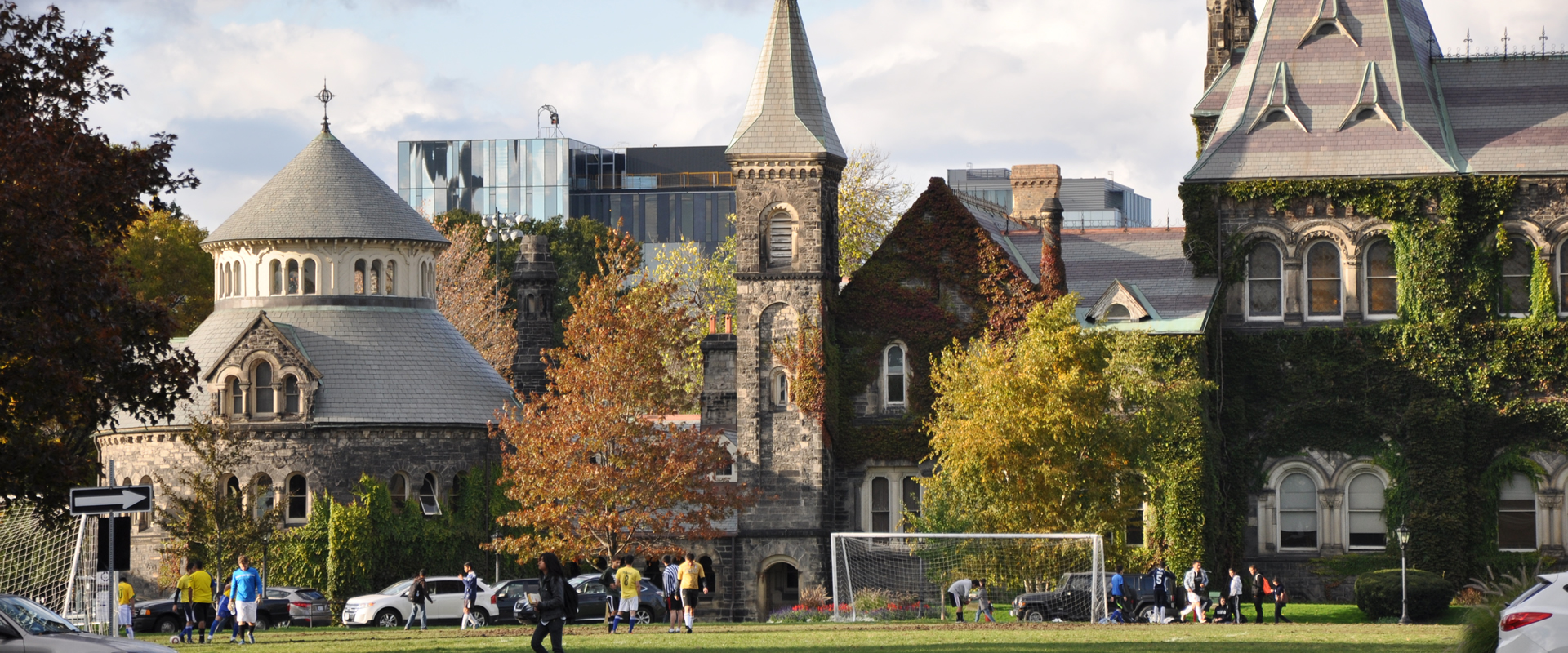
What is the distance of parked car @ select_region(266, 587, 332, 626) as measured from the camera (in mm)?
49750

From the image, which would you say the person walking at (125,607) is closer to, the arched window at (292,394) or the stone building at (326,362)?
the stone building at (326,362)

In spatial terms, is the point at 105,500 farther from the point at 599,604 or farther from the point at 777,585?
the point at 777,585

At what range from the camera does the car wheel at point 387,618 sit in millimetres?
46906

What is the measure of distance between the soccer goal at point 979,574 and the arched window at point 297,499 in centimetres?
1747

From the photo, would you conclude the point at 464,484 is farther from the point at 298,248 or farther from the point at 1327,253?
the point at 1327,253

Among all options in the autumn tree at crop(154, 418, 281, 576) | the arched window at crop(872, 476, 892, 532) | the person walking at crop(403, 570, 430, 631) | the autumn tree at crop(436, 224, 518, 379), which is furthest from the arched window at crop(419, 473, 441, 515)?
the autumn tree at crop(436, 224, 518, 379)

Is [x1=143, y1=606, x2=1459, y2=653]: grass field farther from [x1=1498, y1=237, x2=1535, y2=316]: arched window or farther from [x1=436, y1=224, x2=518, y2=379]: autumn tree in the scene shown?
[x1=436, y1=224, x2=518, y2=379]: autumn tree

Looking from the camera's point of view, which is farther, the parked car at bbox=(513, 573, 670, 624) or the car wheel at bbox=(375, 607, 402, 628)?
the car wheel at bbox=(375, 607, 402, 628)

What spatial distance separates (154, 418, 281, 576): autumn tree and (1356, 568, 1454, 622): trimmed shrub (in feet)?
90.4

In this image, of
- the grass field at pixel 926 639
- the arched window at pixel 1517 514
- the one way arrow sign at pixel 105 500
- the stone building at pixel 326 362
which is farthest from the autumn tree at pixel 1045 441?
the one way arrow sign at pixel 105 500

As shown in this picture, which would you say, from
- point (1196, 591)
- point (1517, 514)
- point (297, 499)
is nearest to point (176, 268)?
point (297, 499)

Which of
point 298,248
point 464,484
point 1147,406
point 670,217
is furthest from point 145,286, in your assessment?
point 670,217

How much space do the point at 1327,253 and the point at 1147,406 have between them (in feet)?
29.7

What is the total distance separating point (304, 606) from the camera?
49.8 metres
